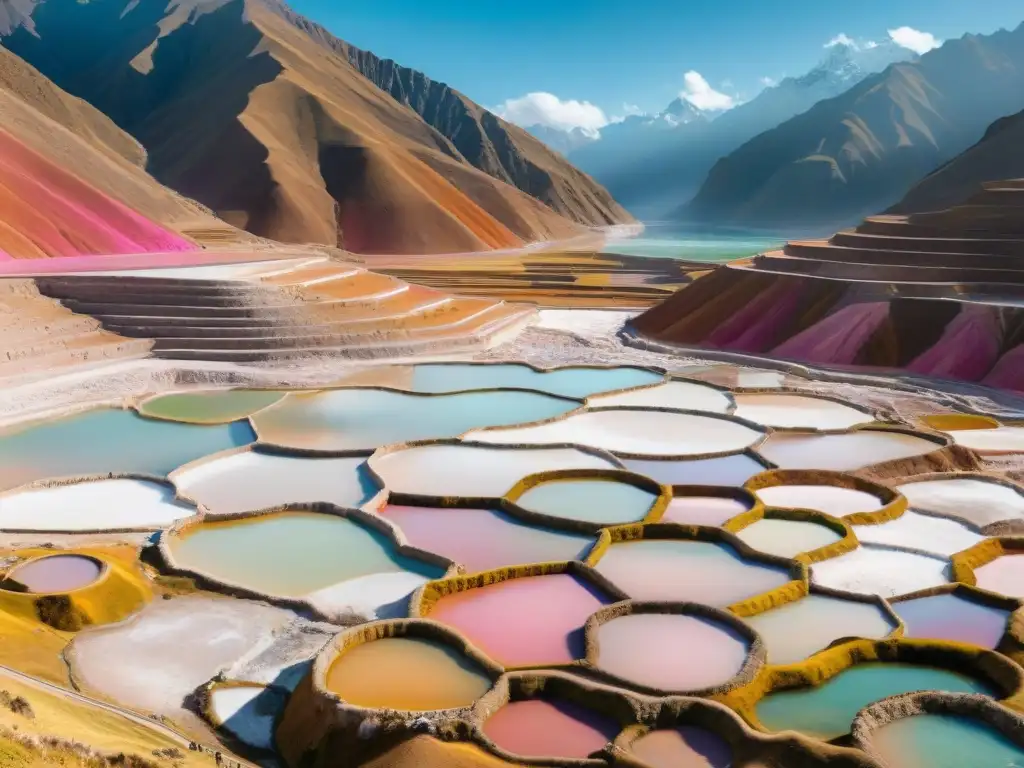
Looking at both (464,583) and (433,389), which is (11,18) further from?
(464,583)

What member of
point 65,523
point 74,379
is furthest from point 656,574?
point 74,379

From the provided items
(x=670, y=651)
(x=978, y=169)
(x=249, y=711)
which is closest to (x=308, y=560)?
(x=249, y=711)

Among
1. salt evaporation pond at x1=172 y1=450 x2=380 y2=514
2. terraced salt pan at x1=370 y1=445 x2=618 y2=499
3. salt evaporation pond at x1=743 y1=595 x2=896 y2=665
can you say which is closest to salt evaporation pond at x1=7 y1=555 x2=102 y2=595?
salt evaporation pond at x1=172 y1=450 x2=380 y2=514

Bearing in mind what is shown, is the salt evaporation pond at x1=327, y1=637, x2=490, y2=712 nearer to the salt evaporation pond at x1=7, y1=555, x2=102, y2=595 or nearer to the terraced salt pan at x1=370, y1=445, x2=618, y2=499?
the salt evaporation pond at x1=7, y1=555, x2=102, y2=595

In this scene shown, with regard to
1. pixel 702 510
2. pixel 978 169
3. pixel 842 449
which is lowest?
pixel 702 510

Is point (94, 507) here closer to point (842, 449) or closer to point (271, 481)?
point (271, 481)

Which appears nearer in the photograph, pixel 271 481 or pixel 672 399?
pixel 271 481
